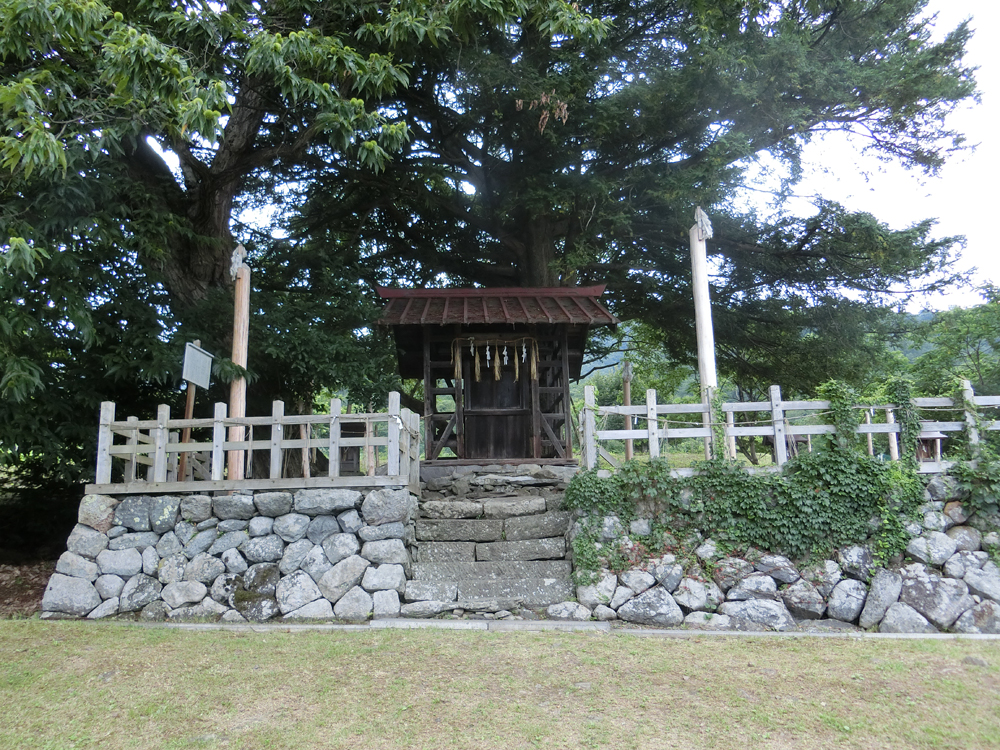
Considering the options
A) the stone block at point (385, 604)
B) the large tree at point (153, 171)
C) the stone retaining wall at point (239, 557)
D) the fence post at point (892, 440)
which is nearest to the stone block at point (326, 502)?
the stone retaining wall at point (239, 557)

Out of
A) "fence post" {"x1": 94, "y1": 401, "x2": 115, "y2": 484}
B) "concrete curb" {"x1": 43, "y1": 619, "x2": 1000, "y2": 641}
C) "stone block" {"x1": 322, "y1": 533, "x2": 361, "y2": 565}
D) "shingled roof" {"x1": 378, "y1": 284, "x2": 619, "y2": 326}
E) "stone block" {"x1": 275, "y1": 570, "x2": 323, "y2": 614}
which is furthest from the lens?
"shingled roof" {"x1": 378, "y1": 284, "x2": 619, "y2": 326}

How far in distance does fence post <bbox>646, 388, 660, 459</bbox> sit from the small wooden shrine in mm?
3454

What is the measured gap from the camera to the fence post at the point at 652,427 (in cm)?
841

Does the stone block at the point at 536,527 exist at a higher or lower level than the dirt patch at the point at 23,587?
higher

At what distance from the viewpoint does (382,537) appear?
8.24 meters

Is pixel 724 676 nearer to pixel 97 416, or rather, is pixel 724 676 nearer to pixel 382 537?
pixel 382 537

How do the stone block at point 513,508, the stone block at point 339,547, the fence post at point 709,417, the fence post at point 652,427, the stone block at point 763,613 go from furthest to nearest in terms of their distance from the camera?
the stone block at point 513,508
the fence post at point 709,417
the fence post at point 652,427
the stone block at point 339,547
the stone block at point 763,613

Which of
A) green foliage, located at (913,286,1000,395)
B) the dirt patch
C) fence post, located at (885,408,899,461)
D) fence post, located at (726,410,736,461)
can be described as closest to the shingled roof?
fence post, located at (726,410,736,461)

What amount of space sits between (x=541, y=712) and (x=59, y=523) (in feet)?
34.4

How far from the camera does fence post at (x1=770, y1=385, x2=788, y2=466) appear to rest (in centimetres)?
850

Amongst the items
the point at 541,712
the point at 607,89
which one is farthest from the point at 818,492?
the point at 607,89

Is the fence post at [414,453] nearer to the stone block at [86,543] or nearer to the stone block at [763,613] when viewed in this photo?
the stone block at [763,613]

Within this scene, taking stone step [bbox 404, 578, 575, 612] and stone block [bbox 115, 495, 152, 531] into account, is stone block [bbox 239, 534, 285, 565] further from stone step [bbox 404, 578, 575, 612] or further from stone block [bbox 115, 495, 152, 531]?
stone step [bbox 404, 578, 575, 612]

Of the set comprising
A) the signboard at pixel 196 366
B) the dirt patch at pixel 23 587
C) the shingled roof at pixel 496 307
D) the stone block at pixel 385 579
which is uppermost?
the shingled roof at pixel 496 307
